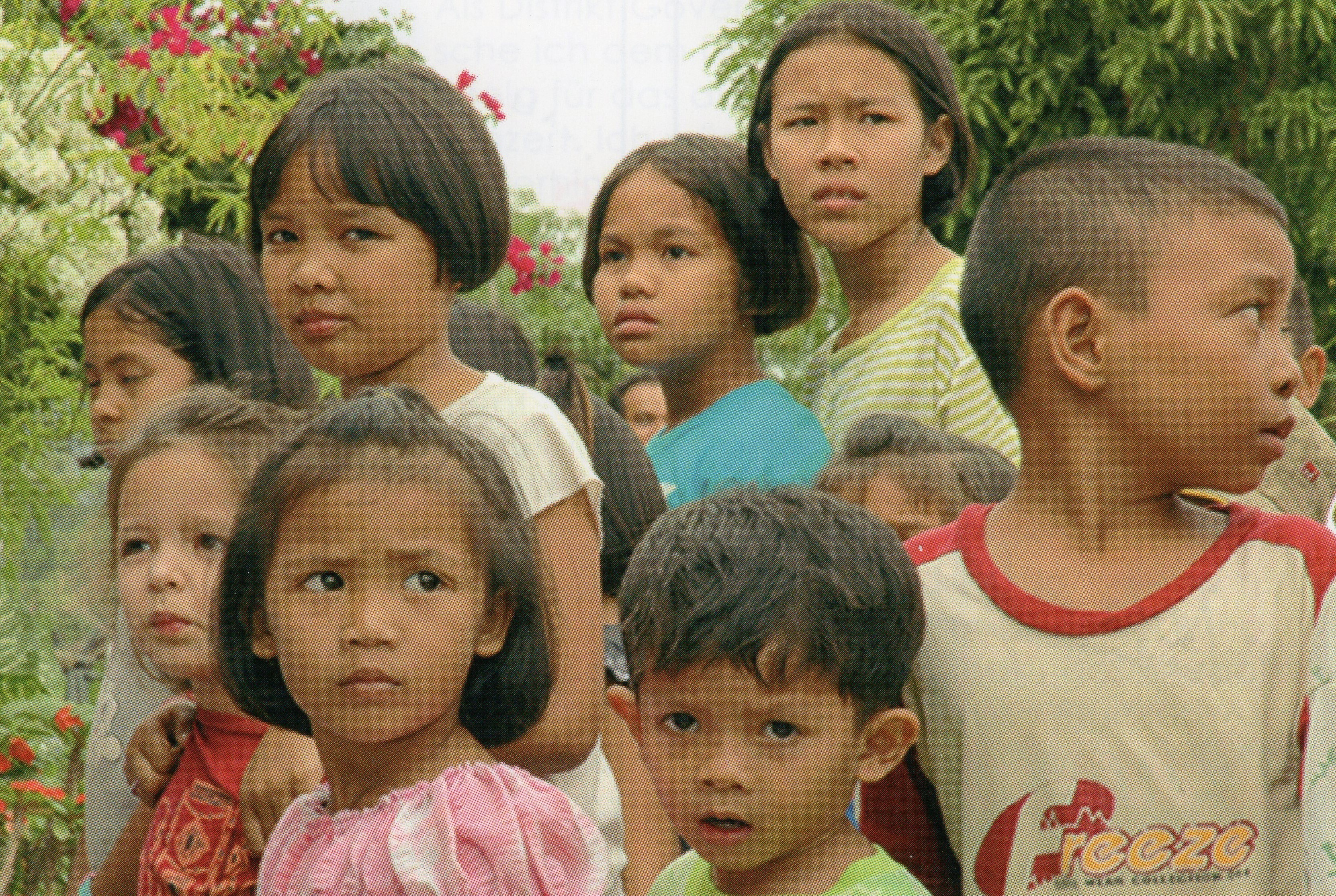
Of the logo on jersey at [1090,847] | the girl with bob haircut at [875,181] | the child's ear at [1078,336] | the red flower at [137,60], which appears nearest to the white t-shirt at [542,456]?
the logo on jersey at [1090,847]

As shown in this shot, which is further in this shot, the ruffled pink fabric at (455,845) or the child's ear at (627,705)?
the child's ear at (627,705)

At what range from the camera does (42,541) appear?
5566 millimetres

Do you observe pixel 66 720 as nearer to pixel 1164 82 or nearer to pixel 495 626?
pixel 495 626

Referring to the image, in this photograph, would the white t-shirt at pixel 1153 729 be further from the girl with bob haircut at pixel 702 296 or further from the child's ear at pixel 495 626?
the girl with bob haircut at pixel 702 296

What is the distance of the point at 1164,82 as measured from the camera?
11.1 metres

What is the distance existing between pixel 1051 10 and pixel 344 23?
4238mm

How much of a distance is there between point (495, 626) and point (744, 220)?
5.71 ft

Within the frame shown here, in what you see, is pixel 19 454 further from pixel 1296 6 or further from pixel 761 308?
pixel 1296 6

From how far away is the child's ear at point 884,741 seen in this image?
2.33m

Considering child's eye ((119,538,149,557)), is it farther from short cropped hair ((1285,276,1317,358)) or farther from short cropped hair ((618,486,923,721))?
short cropped hair ((1285,276,1317,358))

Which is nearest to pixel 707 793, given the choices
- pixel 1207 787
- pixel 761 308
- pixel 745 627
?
pixel 745 627

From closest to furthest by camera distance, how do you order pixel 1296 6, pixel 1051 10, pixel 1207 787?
pixel 1207 787, pixel 1296 6, pixel 1051 10

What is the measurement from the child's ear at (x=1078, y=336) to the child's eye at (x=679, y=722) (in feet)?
2.16

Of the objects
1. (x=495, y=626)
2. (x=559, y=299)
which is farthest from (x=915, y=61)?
(x=559, y=299)
